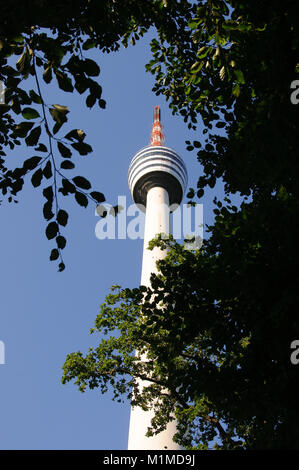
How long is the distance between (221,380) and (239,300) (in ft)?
4.96

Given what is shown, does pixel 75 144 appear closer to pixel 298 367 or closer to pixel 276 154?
pixel 276 154

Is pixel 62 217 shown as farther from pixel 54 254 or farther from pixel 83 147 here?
pixel 83 147

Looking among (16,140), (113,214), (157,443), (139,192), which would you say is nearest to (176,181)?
(139,192)

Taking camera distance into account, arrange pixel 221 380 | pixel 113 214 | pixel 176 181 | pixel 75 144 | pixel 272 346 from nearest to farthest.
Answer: pixel 75 144 < pixel 113 214 < pixel 272 346 < pixel 221 380 < pixel 176 181

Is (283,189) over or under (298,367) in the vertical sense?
over

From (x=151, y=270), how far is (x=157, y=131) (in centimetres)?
2575

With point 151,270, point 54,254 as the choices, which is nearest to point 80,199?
point 54,254

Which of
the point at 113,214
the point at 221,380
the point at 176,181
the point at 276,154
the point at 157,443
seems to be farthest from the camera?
the point at 176,181

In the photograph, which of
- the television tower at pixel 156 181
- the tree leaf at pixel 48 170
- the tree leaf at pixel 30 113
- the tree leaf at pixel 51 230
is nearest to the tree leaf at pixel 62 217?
the tree leaf at pixel 51 230

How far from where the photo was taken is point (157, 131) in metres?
57.7

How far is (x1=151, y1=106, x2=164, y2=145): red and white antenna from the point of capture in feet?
183

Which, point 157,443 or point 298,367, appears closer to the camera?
point 298,367

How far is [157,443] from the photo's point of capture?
28.9 metres

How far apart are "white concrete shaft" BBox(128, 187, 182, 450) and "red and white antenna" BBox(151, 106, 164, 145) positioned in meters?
8.09
